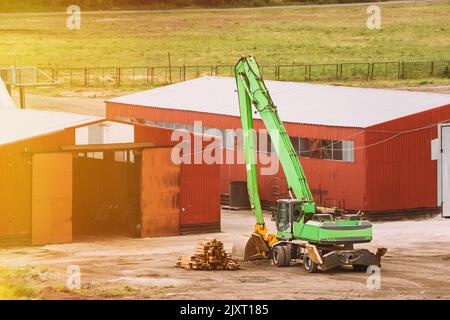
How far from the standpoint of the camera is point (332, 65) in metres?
117

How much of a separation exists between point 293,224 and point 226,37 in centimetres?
8884

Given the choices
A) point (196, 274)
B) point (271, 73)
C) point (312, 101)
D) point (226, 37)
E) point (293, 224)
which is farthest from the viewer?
point (226, 37)

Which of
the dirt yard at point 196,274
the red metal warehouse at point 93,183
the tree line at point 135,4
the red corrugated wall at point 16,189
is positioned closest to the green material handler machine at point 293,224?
the dirt yard at point 196,274

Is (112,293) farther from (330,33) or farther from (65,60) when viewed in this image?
(330,33)

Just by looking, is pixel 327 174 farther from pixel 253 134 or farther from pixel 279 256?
pixel 279 256

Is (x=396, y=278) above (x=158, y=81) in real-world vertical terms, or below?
below

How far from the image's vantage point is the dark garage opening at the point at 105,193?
55781mm

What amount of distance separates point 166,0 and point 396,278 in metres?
114

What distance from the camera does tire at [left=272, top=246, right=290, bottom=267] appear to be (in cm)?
4672

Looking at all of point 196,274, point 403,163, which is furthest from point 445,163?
point 196,274

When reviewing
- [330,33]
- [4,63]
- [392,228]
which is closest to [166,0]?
[330,33]

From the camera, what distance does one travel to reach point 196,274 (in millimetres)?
45438
